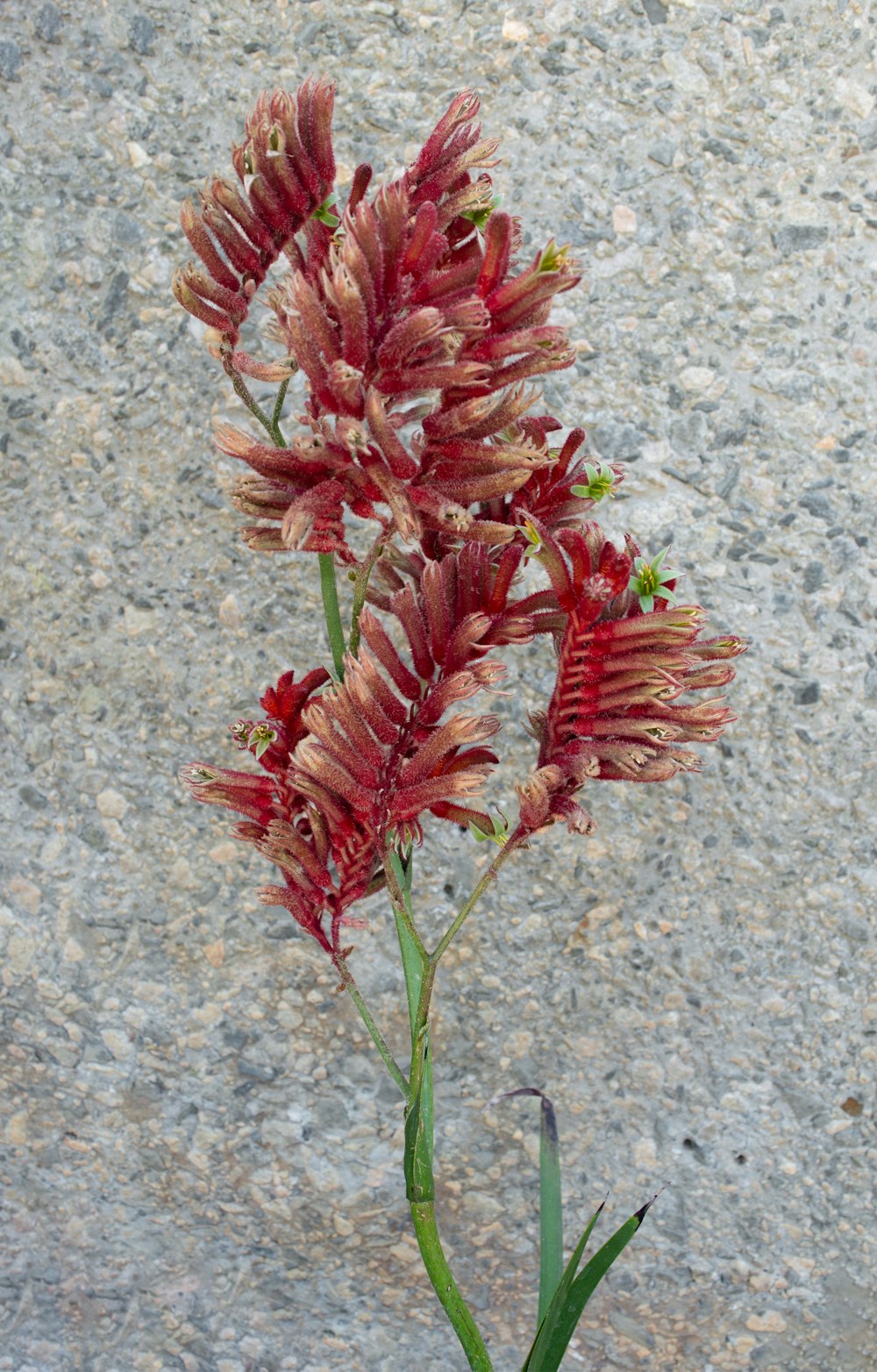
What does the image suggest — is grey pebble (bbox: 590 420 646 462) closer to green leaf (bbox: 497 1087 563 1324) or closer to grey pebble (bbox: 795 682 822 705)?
grey pebble (bbox: 795 682 822 705)

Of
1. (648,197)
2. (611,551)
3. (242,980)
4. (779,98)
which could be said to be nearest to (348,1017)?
(242,980)

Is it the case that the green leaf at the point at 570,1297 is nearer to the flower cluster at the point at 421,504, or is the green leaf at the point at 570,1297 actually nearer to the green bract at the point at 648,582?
the flower cluster at the point at 421,504

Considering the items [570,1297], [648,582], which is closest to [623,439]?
[648,582]

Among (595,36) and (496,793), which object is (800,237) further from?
(496,793)

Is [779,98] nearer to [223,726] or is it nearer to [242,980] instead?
[223,726]

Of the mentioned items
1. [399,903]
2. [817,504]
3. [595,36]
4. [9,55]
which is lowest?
[399,903]

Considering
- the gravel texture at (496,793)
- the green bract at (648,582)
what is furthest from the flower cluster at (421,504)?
the gravel texture at (496,793)

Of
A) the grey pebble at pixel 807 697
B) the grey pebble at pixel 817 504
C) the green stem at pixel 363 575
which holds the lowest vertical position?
the green stem at pixel 363 575
